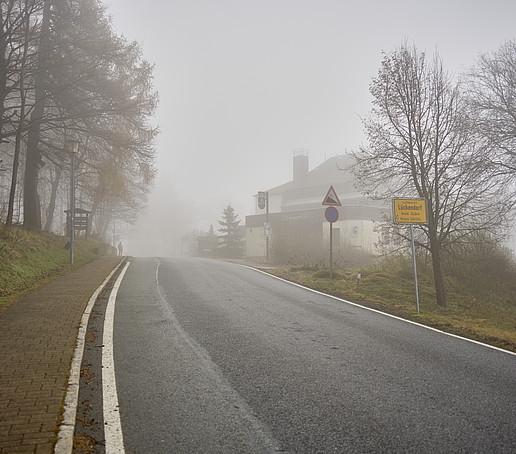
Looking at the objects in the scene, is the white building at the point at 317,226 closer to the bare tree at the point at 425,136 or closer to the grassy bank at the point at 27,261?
the bare tree at the point at 425,136

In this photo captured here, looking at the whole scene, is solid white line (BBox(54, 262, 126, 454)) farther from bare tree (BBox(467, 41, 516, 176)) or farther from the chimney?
the chimney

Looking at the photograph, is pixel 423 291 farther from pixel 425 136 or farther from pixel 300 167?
pixel 300 167

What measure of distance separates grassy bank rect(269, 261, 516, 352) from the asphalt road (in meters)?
3.81

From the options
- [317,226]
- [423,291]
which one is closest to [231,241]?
[317,226]

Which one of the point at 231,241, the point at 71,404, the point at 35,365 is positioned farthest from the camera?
the point at 231,241

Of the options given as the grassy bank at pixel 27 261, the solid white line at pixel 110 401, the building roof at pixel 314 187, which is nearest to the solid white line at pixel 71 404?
the solid white line at pixel 110 401

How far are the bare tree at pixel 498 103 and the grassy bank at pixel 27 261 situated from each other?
17168 mm

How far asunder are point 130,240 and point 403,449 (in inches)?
3479

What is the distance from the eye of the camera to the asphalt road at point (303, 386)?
9.20 ft

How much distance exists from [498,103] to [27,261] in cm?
1959

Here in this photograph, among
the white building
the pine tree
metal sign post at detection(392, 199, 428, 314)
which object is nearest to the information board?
metal sign post at detection(392, 199, 428, 314)

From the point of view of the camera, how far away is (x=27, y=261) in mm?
11617

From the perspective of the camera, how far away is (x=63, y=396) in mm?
3314

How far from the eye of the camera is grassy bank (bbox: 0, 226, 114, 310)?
355 inches
